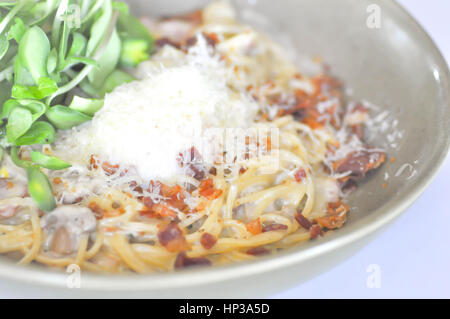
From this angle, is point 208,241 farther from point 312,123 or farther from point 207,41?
point 207,41

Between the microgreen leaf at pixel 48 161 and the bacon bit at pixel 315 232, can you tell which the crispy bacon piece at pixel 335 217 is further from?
the microgreen leaf at pixel 48 161

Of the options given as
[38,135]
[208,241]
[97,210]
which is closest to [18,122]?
[38,135]

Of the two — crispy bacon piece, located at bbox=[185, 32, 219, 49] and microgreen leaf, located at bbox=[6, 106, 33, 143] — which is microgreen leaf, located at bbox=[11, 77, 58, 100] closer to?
microgreen leaf, located at bbox=[6, 106, 33, 143]

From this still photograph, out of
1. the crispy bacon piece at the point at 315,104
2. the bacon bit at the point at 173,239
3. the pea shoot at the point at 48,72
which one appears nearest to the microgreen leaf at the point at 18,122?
the pea shoot at the point at 48,72

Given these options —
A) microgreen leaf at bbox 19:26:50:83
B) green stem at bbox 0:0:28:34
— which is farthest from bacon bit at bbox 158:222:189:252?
green stem at bbox 0:0:28:34

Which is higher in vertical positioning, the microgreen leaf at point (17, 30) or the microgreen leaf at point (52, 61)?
the microgreen leaf at point (17, 30)
